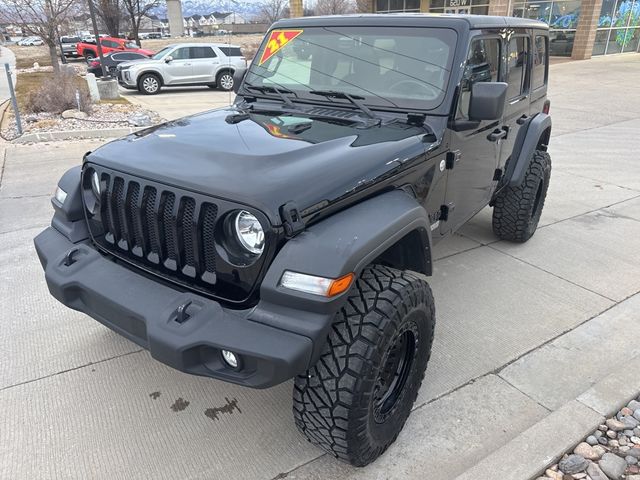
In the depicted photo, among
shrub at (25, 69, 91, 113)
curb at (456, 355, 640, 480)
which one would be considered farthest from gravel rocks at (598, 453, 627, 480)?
shrub at (25, 69, 91, 113)

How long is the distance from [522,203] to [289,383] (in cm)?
268

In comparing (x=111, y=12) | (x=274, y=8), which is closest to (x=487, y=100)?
(x=111, y=12)

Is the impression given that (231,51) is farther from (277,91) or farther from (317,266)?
(317,266)

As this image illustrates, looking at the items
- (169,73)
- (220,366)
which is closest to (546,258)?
(220,366)

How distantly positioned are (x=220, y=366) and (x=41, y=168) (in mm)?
6361

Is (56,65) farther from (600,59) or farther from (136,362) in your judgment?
(600,59)

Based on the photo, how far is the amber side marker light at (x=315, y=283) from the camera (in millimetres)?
1839

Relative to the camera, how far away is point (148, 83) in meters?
15.3

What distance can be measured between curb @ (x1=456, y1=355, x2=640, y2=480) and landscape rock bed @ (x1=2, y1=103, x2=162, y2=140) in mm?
8832

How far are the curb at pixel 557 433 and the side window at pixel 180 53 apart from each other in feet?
51.3

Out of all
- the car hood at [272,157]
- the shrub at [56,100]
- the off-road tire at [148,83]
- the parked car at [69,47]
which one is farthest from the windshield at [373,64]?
the parked car at [69,47]

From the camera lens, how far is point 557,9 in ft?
74.1

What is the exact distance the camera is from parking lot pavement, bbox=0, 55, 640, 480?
7.66 ft

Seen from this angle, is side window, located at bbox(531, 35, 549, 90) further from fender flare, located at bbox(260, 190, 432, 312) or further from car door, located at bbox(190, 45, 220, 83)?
car door, located at bbox(190, 45, 220, 83)
